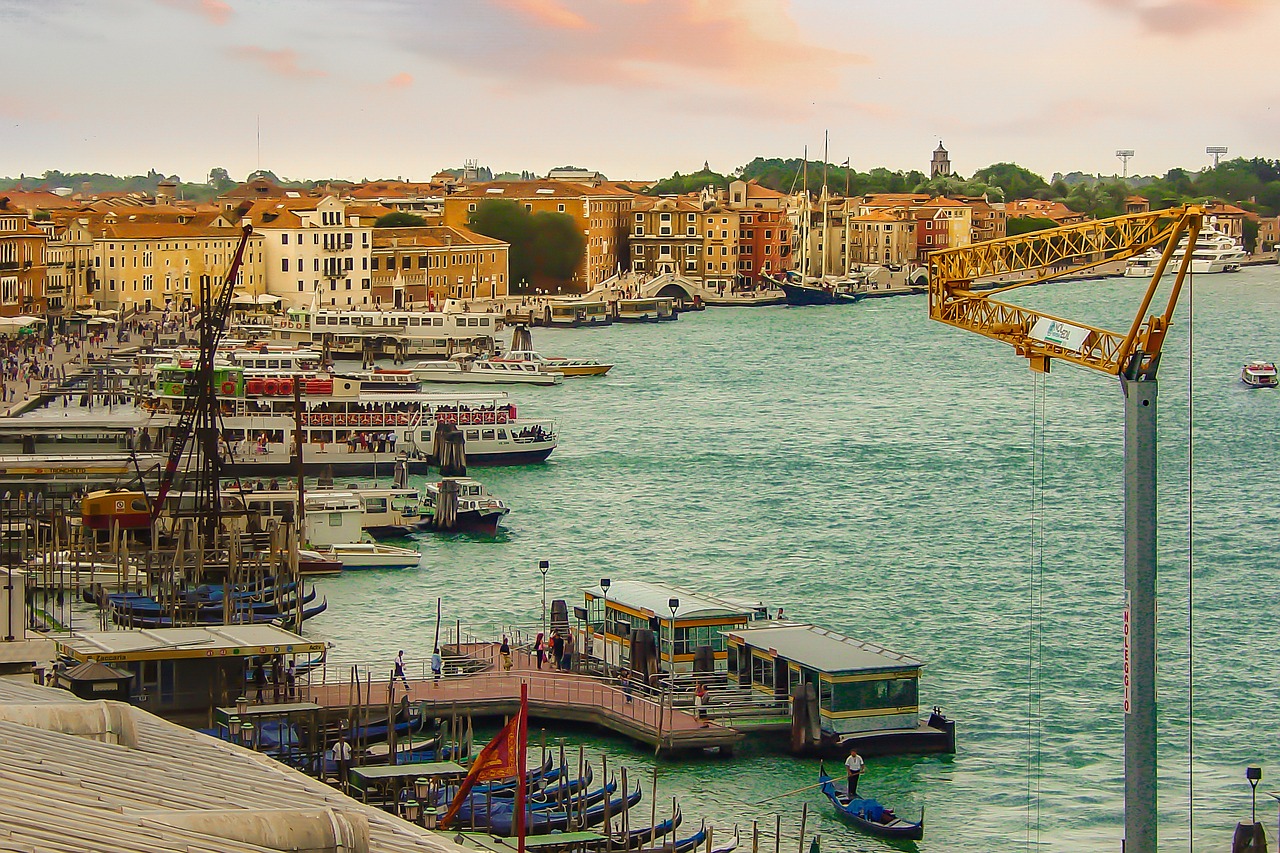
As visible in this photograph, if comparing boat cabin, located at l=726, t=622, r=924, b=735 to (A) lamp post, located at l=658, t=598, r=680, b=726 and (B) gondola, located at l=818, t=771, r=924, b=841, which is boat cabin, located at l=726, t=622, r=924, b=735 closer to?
(A) lamp post, located at l=658, t=598, r=680, b=726

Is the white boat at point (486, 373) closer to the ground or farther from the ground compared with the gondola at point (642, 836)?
farther from the ground

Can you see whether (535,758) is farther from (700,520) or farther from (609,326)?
(609,326)

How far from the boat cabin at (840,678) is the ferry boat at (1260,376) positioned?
21012 mm

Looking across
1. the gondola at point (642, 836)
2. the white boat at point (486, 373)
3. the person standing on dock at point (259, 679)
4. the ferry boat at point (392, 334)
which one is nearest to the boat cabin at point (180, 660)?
the person standing on dock at point (259, 679)

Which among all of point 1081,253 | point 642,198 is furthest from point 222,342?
point 642,198

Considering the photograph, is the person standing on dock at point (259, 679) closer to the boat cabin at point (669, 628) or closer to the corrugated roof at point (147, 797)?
the boat cabin at point (669, 628)

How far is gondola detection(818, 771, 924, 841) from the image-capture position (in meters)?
8.80

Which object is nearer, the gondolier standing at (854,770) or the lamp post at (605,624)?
the gondolier standing at (854,770)

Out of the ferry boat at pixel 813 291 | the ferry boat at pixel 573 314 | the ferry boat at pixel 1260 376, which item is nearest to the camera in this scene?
the ferry boat at pixel 1260 376

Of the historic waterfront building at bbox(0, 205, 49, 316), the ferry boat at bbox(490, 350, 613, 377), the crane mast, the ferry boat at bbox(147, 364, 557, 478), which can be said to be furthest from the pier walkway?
the historic waterfront building at bbox(0, 205, 49, 316)

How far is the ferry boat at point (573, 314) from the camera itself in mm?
46812

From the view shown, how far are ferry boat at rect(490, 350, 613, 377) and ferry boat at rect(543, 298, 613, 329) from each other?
13.1 meters

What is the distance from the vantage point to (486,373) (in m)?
32.0

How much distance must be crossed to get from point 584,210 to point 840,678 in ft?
162
